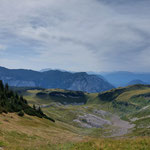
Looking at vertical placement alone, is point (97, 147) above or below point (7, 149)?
above

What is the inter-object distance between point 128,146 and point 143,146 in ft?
4.90

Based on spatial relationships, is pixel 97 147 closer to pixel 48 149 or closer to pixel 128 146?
pixel 128 146

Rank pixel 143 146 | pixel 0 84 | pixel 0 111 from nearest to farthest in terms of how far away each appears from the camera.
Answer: pixel 143 146
pixel 0 111
pixel 0 84

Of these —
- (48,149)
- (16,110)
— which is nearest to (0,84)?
(16,110)

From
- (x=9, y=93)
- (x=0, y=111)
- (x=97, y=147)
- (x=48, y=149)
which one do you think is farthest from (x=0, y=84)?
(x=97, y=147)

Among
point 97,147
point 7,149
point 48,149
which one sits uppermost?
point 97,147

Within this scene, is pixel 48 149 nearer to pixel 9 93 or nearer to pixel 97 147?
pixel 97 147

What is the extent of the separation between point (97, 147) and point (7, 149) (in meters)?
10.1

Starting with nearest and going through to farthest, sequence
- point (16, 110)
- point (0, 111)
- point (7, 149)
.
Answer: point (7, 149) → point (0, 111) → point (16, 110)

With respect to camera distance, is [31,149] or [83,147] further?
[31,149]

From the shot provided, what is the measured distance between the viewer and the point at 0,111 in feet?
184

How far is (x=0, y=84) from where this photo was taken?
105250 millimetres

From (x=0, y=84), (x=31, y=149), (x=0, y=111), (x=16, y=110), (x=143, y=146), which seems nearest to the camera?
(x=143, y=146)

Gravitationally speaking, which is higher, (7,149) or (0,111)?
(7,149)
